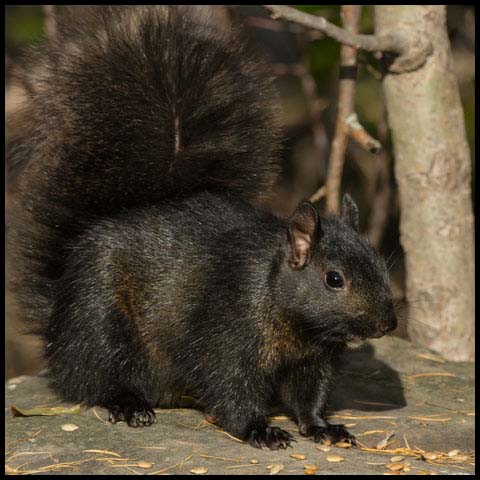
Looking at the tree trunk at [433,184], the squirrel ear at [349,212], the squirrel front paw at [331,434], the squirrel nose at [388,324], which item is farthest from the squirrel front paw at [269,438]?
the tree trunk at [433,184]

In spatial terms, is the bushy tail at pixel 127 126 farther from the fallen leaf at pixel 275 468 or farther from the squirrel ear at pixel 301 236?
the fallen leaf at pixel 275 468

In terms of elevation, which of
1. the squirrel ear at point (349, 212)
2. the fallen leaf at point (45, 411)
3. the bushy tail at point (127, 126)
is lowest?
the fallen leaf at point (45, 411)

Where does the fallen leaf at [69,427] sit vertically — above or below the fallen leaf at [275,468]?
above

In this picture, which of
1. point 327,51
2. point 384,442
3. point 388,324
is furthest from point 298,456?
point 327,51

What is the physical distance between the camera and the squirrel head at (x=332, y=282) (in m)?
3.37

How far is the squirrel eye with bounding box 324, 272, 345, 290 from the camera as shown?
342cm

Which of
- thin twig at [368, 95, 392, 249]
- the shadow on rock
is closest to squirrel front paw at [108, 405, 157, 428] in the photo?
the shadow on rock

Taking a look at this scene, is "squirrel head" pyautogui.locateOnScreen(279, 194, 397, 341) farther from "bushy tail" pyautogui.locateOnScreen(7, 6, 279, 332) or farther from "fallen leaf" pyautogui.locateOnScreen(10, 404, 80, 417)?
"fallen leaf" pyautogui.locateOnScreen(10, 404, 80, 417)

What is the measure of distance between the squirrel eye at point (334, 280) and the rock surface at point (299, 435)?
0.57 meters

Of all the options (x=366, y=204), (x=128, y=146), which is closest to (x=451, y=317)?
(x=128, y=146)

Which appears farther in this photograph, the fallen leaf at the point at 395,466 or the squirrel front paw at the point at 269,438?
the squirrel front paw at the point at 269,438

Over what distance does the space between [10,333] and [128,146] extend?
9.43 feet

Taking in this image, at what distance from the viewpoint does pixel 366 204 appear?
7.56m

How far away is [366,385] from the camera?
4398mm
